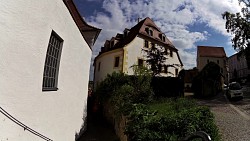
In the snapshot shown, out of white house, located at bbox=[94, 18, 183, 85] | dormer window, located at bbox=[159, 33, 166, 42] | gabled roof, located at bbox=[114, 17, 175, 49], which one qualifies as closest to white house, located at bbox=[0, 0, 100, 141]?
white house, located at bbox=[94, 18, 183, 85]

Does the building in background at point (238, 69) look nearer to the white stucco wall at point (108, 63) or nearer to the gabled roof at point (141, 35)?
the gabled roof at point (141, 35)

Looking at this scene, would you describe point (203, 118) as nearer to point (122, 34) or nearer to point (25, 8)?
point (25, 8)

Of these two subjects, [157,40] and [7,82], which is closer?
[7,82]

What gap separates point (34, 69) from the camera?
497 centimetres

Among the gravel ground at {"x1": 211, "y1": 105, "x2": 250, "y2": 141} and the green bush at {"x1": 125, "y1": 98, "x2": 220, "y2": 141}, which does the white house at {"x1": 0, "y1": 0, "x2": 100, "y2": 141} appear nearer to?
the green bush at {"x1": 125, "y1": 98, "x2": 220, "y2": 141}

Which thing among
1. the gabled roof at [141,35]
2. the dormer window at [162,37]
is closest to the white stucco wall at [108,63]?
the gabled roof at [141,35]

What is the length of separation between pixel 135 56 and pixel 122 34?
6.33 m

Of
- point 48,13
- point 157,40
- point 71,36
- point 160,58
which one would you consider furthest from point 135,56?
point 48,13

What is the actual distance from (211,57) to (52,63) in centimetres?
6209

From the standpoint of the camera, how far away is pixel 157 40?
32.1 metres

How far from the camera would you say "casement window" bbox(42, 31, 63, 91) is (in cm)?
621

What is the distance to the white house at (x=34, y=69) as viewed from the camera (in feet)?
12.6

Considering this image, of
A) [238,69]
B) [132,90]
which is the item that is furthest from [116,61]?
[238,69]

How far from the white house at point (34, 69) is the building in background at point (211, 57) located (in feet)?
191
